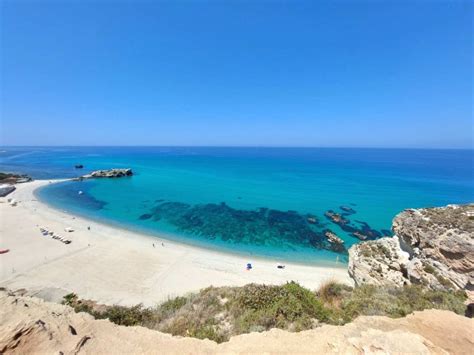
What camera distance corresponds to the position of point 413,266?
1190 cm

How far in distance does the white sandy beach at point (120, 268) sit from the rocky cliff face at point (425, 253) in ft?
15.1

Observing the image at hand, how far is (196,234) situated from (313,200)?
2618 cm

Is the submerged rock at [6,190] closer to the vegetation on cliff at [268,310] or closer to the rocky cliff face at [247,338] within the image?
the rocky cliff face at [247,338]

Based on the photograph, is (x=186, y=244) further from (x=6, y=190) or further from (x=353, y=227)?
(x=6, y=190)

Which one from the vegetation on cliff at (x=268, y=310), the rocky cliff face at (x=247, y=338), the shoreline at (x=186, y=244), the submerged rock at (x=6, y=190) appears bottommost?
the shoreline at (x=186, y=244)

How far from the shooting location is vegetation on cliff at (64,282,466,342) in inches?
269

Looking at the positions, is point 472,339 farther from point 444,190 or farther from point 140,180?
point 140,180

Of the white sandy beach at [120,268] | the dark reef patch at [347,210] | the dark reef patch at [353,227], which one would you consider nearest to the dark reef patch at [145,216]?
the white sandy beach at [120,268]

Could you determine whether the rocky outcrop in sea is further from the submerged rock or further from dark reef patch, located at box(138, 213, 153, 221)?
dark reef patch, located at box(138, 213, 153, 221)

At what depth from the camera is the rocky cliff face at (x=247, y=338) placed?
502cm

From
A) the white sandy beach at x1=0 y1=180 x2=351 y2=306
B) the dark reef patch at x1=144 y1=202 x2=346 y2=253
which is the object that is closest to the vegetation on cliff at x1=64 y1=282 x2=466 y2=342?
the white sandy beach at x1=0 y1=180 x2=351 y2=306

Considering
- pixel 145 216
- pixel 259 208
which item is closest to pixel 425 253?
pixel 259 208

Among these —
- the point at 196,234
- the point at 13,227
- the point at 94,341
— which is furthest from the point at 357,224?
the point at 13,227

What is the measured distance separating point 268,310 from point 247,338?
82.7 inches
